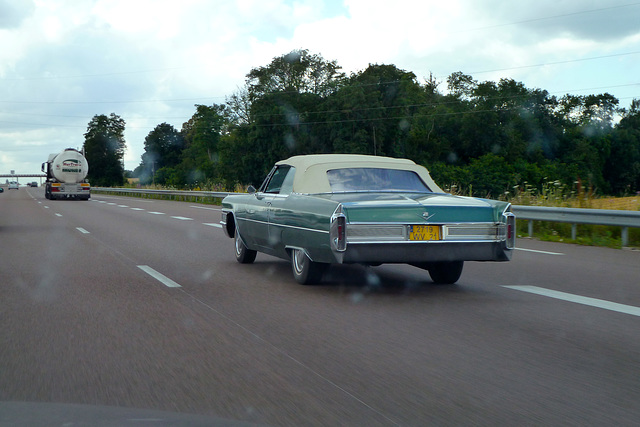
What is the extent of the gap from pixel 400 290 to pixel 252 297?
157 centimetres

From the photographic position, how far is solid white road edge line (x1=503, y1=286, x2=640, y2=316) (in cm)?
655

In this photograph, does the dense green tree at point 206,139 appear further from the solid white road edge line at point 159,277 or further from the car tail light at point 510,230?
the car tail light at point 510,230

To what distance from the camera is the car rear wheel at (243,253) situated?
10195 mm

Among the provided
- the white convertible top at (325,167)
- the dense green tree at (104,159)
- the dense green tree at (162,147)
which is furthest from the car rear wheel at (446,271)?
the dense green tree at (162,147)

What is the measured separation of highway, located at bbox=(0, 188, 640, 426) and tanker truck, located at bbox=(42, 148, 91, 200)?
125ft

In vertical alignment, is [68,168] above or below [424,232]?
above

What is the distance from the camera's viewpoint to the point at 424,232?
7055 mm

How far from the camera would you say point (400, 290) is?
25.6 ft

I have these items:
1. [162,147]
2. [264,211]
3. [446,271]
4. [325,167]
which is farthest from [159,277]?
[162,147]

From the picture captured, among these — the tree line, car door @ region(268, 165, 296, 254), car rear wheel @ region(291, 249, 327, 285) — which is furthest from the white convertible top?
the tree line

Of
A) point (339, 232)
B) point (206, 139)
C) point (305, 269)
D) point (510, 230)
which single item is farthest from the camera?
point (206, 139)

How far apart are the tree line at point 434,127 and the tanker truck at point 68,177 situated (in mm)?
20520

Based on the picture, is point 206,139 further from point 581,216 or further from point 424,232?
point 424,232

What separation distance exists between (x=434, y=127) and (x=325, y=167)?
271ft
